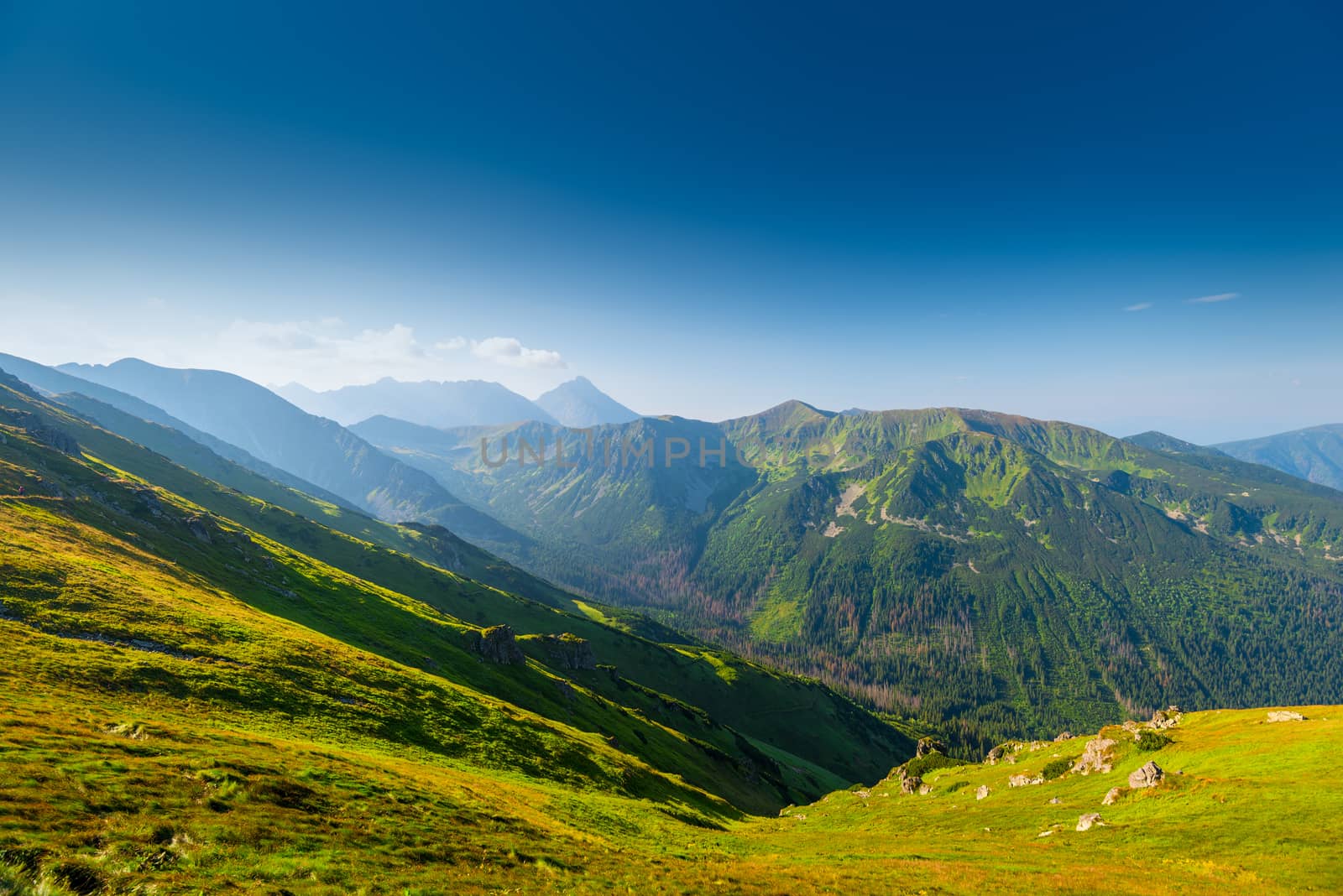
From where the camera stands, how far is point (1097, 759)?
52188mm

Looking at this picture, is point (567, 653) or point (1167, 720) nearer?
point (1167, 720)

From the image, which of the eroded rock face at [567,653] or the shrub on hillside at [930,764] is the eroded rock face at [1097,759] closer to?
the shrub on hillside at [930,764]

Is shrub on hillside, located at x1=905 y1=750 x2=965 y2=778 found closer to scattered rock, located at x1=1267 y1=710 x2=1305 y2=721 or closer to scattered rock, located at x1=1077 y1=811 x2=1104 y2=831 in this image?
scattered rock, located at x1=1267 y1=710 x2=1305 y2=721

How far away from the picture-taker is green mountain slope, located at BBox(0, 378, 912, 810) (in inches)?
3174

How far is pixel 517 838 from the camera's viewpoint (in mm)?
27859

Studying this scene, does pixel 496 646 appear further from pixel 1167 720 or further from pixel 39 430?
pixel 39 430

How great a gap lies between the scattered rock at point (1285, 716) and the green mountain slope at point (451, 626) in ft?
237

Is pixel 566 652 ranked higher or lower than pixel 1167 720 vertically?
lower

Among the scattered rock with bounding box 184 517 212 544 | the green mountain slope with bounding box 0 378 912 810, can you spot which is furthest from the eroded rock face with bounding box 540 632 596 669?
the scattered rock with bounding box 184 517 212 544

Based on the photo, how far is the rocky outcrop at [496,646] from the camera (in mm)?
91750

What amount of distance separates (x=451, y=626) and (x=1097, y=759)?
4256 inches

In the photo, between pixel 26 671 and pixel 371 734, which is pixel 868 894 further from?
pixel 26 671

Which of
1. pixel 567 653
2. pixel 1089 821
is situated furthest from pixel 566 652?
pixel 1089 821

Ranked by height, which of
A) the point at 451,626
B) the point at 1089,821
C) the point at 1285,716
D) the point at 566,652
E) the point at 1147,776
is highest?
the point at 1285,716
